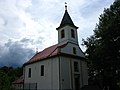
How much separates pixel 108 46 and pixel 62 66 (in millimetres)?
7527

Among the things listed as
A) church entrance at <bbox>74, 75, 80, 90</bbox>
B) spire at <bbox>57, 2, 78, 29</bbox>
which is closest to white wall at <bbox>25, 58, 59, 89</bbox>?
church entrance at <bbox>74, 75, 80, 90</bbox>

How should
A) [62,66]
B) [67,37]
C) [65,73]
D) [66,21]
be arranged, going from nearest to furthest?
1. [62,66]
2. [65,73]
3. [67,37]
4. [66,21]

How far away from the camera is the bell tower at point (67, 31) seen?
30203 mm

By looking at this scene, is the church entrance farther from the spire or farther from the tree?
the spire

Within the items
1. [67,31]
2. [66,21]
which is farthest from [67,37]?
[66,21]

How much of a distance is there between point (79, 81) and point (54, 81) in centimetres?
468

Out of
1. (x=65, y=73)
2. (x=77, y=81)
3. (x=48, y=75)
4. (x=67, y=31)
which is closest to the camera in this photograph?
(x=65, y=73)

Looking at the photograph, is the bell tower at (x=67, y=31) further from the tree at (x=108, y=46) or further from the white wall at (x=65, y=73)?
the tree at (x=108, y=46)

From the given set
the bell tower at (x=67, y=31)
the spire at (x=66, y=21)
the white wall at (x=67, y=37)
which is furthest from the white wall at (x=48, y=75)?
the spire at (x=66, y=21)

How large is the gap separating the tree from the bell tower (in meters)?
6.00

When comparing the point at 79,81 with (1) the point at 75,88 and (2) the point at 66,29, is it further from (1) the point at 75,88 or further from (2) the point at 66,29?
(2) the point at 66,29

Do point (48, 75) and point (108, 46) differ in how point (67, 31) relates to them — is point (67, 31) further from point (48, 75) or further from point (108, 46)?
point (108, 46)

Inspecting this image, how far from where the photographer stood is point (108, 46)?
23109 millimetres

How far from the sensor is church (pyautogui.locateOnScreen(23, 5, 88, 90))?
87.4 feet
